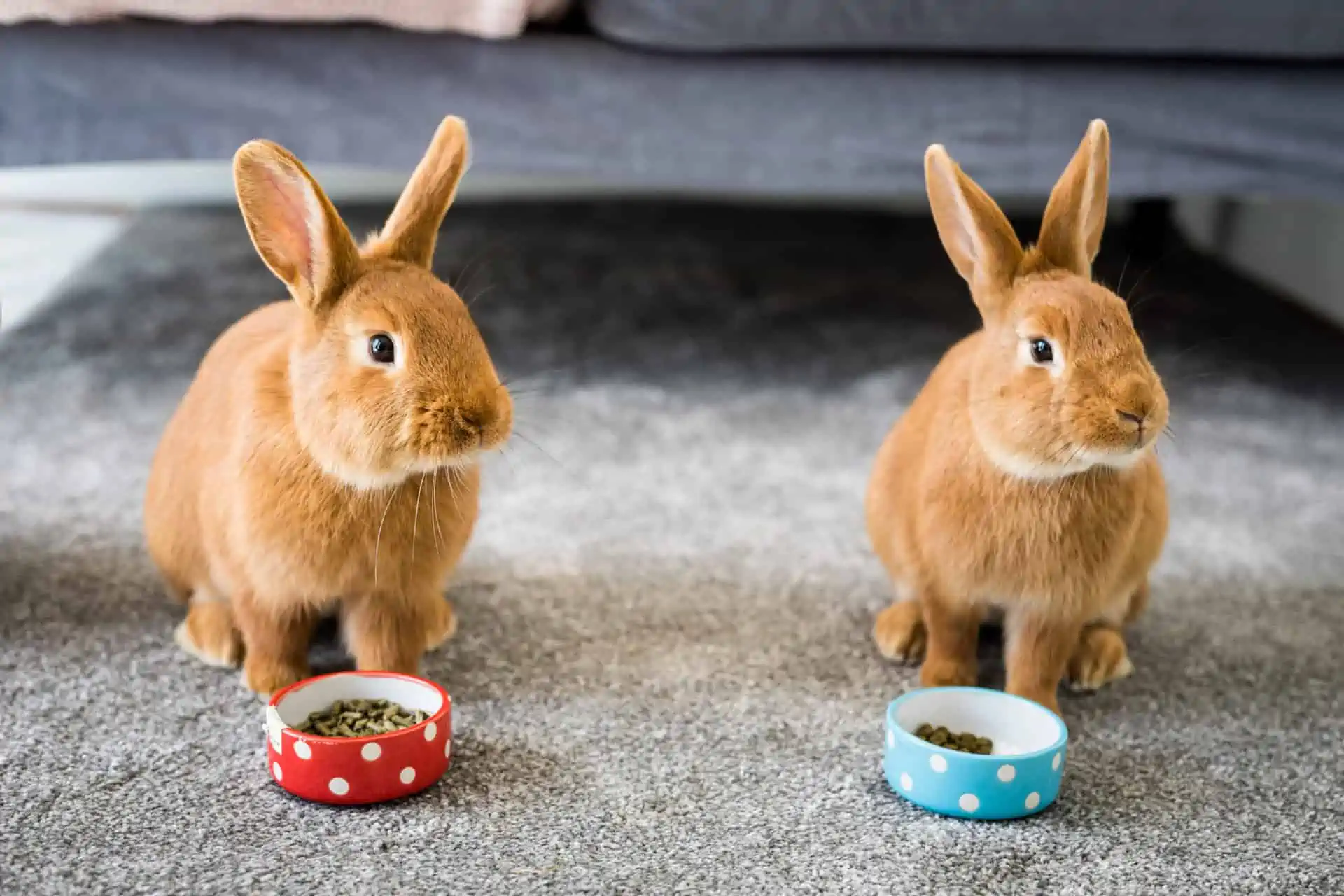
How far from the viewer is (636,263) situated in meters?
2.94

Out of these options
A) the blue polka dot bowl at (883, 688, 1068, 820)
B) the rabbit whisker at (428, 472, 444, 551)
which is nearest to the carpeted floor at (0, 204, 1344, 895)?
the blue polka dot bowl at (883, 688, 1068, 820)

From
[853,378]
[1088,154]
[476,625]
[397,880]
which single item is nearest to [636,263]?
[853,378]

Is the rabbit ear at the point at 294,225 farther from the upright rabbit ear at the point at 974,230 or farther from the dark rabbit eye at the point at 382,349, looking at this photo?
the upright rabbit ear at the point at 974,230

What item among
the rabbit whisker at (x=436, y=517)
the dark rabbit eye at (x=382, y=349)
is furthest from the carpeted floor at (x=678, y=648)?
the dark rabbit eye at (x=382, y=349)

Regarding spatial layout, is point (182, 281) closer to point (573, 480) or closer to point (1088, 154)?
point (573, 480)

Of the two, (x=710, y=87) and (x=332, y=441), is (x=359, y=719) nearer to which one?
(x=332, y=441)

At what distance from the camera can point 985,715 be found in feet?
4.12

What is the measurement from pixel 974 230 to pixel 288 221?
1.89 ft

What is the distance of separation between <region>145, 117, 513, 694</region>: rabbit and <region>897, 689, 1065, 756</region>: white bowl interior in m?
0.42

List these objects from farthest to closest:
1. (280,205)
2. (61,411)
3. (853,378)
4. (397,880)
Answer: (853,378)
(61,411)
(280,205)
(397,880)

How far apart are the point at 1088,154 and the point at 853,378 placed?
1.08 metres

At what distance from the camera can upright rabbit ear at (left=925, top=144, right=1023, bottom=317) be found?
1.23 metres

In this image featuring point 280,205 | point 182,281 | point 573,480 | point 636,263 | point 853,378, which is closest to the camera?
point 280,205

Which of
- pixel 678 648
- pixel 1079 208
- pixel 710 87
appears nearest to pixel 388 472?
pixel 678 648
